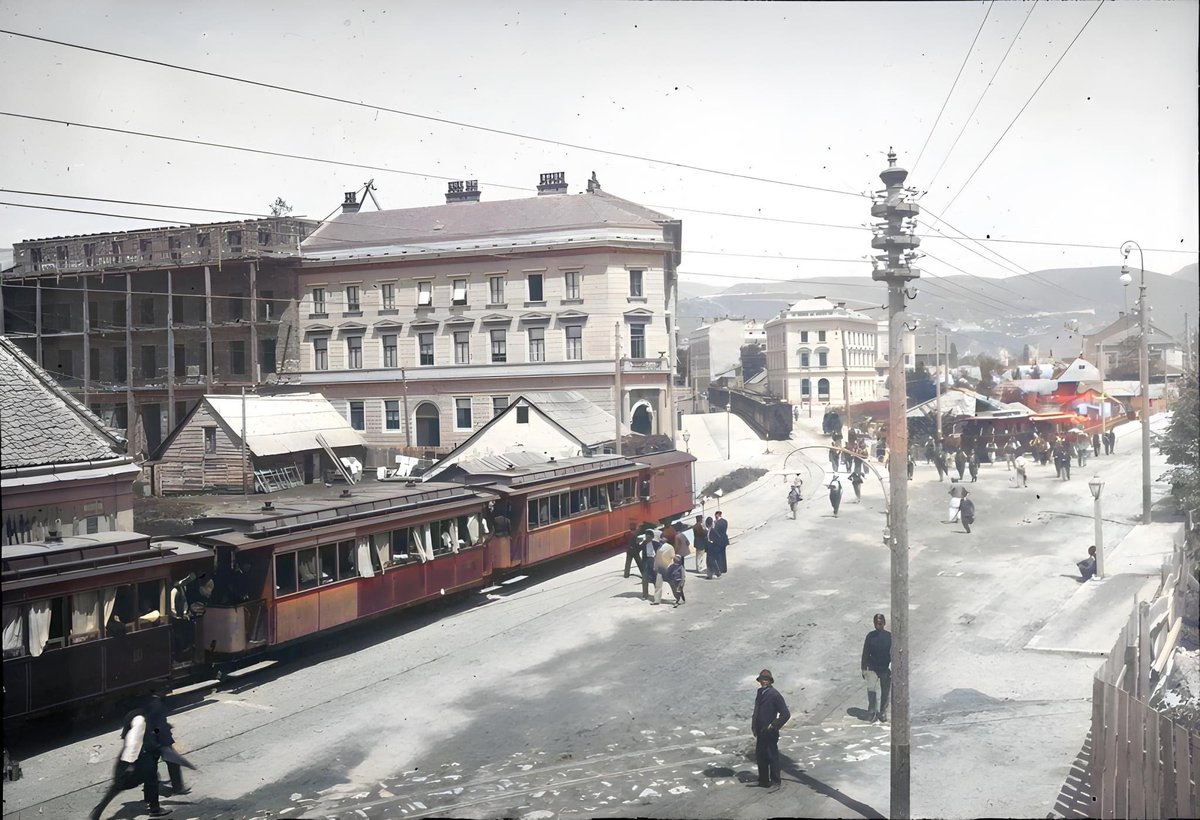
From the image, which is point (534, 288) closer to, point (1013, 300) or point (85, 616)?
point (85, 616)

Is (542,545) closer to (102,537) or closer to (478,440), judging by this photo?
(478,440)

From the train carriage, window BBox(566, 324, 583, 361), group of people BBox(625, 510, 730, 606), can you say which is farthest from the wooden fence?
window BBox(566, 324, 583, 361)

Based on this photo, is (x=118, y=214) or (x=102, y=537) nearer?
(x=102, y=537)

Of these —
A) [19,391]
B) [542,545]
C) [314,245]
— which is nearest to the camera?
[19,391]

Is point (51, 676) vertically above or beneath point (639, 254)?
beneath

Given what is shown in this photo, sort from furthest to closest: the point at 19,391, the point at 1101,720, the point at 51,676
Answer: the point at 19,391
the point at 51,676
the point at 1101,720

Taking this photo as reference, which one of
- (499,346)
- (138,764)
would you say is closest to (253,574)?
(138,764)

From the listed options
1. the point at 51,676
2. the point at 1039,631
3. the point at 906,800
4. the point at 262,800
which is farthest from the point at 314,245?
the point at 1039,631
